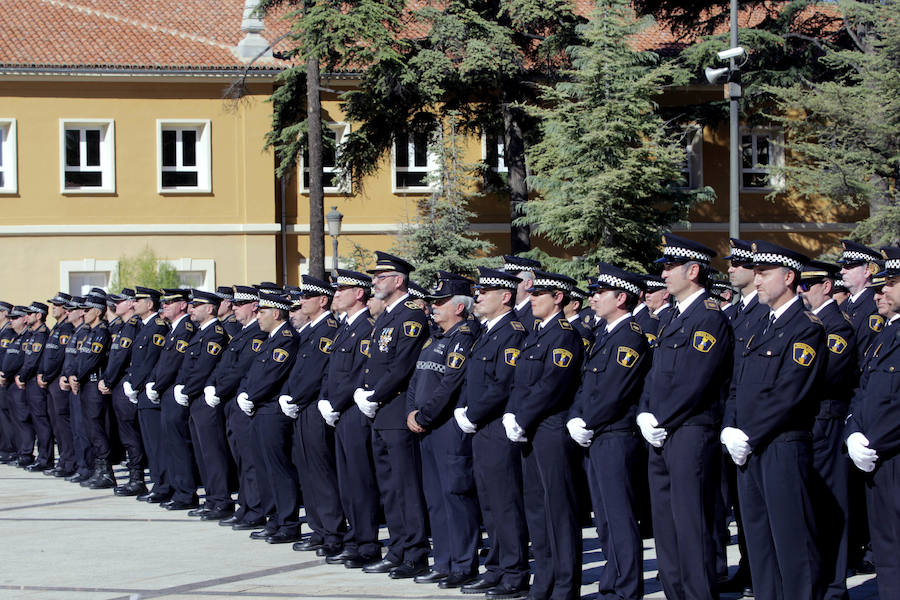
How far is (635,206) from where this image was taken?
2520 cm

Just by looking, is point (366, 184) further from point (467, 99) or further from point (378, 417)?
point (378, 417)

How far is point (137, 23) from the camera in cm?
3303

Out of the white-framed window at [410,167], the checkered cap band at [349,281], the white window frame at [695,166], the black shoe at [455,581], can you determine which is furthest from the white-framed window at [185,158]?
the black shoe at [455,581]

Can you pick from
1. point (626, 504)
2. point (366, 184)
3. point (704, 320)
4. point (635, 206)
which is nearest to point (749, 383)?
point (704, 320)

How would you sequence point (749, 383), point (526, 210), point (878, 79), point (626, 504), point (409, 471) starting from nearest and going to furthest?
1. point (749, 383)
2. point (626, 504)
3. point (409, 471)
4. point (878, 79)
5. point (526, 210)

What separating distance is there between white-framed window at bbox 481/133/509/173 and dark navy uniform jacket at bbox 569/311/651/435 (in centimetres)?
2254

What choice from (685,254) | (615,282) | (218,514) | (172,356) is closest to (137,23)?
(172,356)

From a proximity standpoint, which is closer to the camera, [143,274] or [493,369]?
[493,369]

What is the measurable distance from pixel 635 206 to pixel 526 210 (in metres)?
2.85

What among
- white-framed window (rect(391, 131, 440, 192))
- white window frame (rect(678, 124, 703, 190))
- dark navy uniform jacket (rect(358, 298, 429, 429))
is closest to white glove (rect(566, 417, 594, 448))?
dark navy uniform jacket (rect(358, 298, 429, 429))

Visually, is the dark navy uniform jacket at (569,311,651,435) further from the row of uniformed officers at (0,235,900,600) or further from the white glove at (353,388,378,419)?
the white glove at (353,388,378,419)

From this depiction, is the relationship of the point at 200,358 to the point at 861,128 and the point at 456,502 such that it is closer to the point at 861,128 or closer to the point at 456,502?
the point at 456,502

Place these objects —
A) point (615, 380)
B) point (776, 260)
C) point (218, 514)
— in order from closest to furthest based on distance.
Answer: point (776, 260)
point (615, 380)
point (218, 514)

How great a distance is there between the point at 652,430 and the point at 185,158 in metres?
27.0
